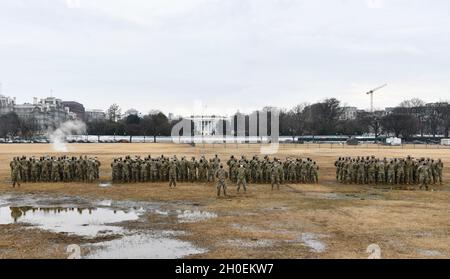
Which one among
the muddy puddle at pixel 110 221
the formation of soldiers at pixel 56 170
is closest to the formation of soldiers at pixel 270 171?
the muddy puddle at pixel 110 221

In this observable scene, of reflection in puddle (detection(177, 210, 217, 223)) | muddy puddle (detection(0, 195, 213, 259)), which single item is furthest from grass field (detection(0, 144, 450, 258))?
muddy puddle (detection(0, 195, 213, 259))

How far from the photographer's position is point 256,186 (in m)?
28.2

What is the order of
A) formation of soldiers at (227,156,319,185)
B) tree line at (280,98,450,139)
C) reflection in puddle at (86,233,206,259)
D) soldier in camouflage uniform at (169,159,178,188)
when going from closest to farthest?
reflection in puddle at (86,233,206,259) → soldier in camouflage uniform at (169,159,178,188) → formation of soldiers at (227,156,319,185) → tree line at (280,98,450,139)

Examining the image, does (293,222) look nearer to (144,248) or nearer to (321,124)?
(144,248)

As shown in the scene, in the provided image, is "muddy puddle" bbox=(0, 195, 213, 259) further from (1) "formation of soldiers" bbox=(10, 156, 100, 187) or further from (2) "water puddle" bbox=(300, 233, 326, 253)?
(1) "formation of soldiers" bbox=(10, 156, 100, 187)

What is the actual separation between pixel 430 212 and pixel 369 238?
238 inches

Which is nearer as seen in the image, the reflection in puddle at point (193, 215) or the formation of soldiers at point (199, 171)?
the reflection in puddle at point (193, 215)

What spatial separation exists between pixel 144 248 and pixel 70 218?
6099mm

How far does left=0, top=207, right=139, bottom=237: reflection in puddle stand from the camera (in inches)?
662

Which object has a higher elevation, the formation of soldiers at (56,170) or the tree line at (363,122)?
the tree line at (363,122)

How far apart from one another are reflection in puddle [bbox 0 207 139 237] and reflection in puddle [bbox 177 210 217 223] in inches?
69.5

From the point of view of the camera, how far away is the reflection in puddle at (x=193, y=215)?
60.7ft

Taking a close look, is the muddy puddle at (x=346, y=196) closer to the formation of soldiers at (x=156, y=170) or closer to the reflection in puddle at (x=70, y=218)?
the formation of soldiers at (x=156, y=170)
